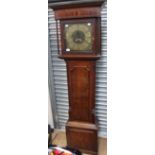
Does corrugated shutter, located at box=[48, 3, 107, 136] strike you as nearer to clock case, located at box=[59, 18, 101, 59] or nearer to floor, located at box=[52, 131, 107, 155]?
floor, located at box=[52, 131, 107, 155]

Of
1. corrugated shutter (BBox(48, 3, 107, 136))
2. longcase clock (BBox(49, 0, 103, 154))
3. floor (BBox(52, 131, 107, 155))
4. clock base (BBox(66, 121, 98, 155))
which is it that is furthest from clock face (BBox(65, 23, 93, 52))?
floor (BBox(52, 131, 107, 155))

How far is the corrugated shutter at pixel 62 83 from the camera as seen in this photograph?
210cm

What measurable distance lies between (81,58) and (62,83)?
0.72 metres

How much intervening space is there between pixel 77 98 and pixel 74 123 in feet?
0.95

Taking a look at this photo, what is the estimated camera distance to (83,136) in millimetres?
1898

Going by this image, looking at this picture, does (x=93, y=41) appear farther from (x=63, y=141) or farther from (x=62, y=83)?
(x=63, y=141)

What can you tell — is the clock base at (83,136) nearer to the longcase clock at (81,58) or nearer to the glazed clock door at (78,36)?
the longcase clock at (81,58)

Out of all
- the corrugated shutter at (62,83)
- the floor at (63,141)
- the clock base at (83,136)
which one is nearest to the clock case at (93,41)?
the corrugated shutter at (62,83)

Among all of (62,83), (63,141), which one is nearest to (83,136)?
(63,141)

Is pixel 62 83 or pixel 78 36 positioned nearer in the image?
pixel 78 36
